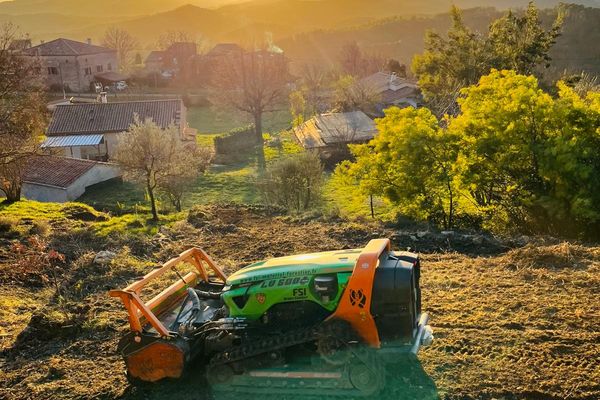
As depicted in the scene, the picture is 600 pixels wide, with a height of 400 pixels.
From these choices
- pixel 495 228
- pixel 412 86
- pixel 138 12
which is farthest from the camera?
pixel 138 12

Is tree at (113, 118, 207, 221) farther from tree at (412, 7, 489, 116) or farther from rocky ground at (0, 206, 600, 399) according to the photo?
tree at (412, 7, 489, 116)

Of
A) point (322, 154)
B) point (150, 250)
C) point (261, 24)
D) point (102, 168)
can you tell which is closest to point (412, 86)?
point (322, 154)

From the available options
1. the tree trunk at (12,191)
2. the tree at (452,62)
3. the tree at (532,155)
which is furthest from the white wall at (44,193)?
the tree at (452,62)

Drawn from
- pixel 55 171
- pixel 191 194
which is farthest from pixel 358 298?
pixel 55 171

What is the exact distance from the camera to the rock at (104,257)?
1141 centimetres

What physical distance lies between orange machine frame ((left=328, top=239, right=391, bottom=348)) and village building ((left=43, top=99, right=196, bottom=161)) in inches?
1189

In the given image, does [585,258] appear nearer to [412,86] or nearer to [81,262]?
[81,262]

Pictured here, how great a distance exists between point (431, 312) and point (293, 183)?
14.6m

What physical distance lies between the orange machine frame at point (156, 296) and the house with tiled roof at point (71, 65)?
2232 inches

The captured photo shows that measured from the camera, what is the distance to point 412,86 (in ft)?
163

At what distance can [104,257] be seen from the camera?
38.0ft

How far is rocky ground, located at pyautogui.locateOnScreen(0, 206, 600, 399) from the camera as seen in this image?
20.0 ft

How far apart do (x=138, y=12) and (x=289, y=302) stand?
607 ft

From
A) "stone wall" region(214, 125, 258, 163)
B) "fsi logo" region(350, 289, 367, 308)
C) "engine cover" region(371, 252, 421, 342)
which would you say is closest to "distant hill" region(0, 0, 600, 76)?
"stone wall" region(214, 125, 258, 163)
